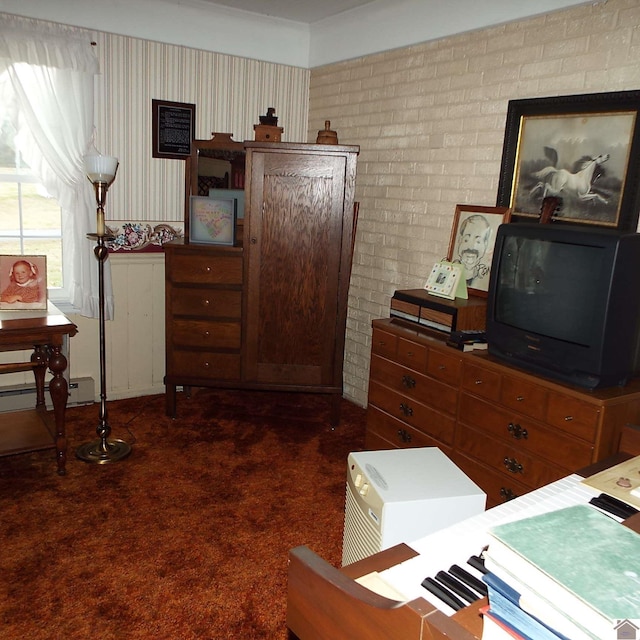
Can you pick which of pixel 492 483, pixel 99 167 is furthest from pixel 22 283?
pixel 492 483

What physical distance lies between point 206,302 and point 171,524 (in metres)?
1.36

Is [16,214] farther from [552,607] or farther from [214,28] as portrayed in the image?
[552,607]

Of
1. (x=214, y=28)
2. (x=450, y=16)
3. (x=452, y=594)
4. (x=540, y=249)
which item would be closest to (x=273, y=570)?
(x=452, y=594)

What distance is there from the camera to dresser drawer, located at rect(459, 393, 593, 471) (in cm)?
210

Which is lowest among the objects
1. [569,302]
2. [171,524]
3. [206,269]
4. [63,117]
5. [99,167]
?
[171,524]

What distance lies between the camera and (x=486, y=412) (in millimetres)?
2436

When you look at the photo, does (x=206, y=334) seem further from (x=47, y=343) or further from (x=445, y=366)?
(x=445, y=366)

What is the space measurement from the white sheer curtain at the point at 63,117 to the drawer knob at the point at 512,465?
2.57 metres

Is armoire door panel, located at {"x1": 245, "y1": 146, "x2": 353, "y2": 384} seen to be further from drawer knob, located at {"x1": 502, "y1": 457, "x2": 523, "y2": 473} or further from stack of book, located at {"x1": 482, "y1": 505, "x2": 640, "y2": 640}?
stack of book, located at {"x1": 482, "y1": 505, "x2": 640, "y2": 640}

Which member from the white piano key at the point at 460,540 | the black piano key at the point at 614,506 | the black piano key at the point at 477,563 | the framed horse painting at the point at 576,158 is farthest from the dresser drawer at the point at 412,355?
the black piano key at the point at 477,563

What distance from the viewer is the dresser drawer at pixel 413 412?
8.68 ft

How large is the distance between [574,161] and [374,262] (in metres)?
1.53

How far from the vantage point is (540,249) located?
2260 mm

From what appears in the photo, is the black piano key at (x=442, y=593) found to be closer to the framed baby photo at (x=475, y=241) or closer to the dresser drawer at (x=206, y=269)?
the framed baby photo at (x=475, y=241)
